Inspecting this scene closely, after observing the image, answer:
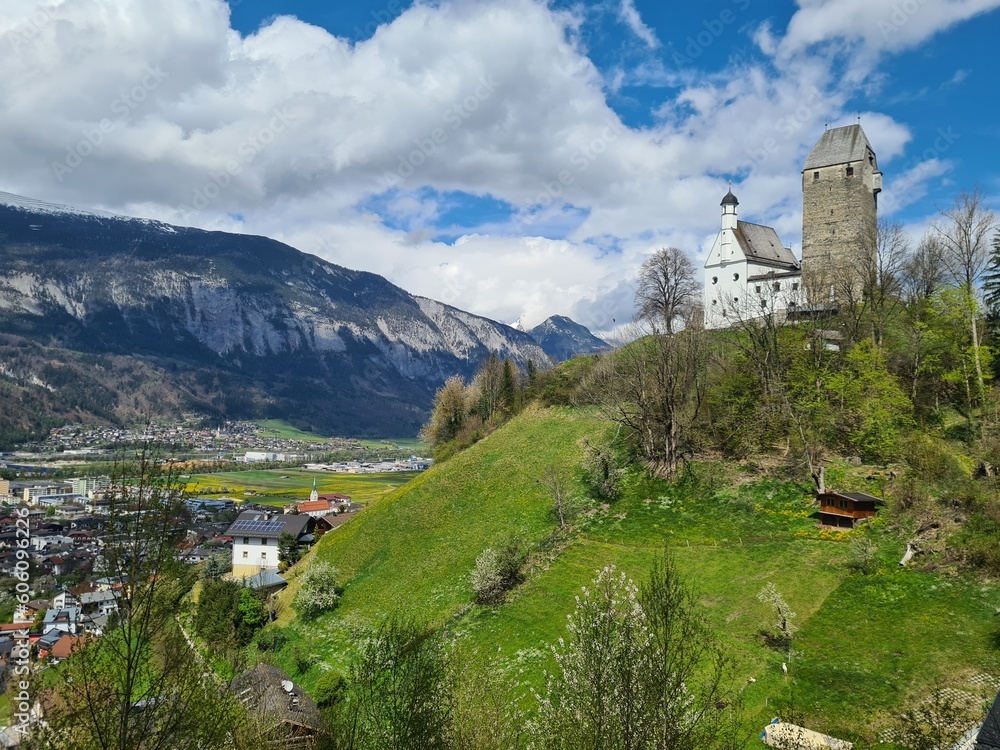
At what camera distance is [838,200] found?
62031 millimetres

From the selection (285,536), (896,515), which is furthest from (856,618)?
(285,536)

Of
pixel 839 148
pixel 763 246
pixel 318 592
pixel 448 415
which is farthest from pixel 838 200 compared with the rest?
pixel 318 592

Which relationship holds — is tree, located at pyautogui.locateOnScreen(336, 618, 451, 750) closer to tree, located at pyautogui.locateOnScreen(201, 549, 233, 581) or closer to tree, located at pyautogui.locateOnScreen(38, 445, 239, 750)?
tree, located at pyautogui.locateOnScreen(38, 445, 239, 750)

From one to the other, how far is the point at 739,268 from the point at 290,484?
431 ft

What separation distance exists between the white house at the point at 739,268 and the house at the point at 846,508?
38509 mm

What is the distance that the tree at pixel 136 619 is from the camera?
9.05m

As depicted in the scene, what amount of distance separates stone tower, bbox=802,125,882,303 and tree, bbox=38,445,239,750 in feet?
203

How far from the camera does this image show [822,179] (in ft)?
207

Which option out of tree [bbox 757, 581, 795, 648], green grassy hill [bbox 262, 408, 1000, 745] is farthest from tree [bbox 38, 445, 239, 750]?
tree [bbox 757, 581, 795, 648]

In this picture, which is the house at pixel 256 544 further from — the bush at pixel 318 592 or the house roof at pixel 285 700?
the house roof at pixel 285 700

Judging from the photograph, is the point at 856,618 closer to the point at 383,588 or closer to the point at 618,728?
the point at 618,728

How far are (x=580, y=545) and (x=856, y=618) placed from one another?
15.0m

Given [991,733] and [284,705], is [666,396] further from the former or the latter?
[991,733]

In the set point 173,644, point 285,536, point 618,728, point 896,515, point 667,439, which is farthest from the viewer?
point 285,536
